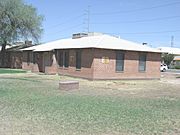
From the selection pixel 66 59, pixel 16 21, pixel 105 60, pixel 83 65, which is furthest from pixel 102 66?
pixel 16 21

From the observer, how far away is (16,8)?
47656mm

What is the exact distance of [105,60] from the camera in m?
28.7

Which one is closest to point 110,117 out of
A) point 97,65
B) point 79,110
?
point 79,110

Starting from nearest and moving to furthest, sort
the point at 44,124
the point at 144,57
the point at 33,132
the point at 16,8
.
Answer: the point at 33,132
the point at 44,124
the point at 144,57
the point at 16,8

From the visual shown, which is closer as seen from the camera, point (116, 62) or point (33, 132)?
Result: point (33, 132)

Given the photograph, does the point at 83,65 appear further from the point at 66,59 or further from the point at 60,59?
the point at 60,59

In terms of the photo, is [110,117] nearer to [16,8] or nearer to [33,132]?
[33,132]

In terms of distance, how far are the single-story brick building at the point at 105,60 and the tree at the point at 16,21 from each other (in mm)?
14273

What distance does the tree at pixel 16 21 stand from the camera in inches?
1861

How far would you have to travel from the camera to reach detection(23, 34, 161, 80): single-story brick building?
28344 millimetres

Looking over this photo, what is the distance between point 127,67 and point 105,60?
2.69m

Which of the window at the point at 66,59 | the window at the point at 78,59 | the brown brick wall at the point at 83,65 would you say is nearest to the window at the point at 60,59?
the window at the point at 66,59

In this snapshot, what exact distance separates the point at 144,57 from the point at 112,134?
24326mm

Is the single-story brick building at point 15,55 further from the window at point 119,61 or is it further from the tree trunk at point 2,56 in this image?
the window at point 119,61
